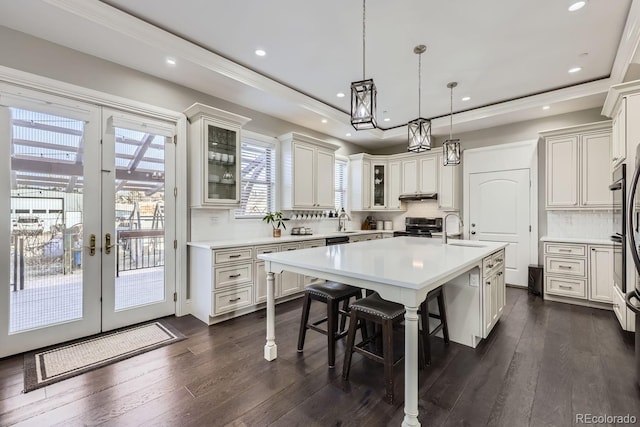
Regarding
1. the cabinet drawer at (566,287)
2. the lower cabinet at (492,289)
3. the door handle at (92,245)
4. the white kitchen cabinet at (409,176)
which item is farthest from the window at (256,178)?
the cabinet drawer at (566,287)

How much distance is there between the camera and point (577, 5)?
247 centimetres

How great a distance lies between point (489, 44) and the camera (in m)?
3.05

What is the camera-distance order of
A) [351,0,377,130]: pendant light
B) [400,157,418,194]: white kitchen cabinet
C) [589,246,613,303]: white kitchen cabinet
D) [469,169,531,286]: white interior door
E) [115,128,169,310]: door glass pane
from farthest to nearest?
[400,157,418,194]: white kitchen cabinet → [469,169,531,286]: white interior door → [589,246,613,303]: white kitchen cabinet → [115,128,169,310]: door glass pane → [351,0,377,130]: pendant light

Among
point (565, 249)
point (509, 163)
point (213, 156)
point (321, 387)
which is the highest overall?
point (509, 163)

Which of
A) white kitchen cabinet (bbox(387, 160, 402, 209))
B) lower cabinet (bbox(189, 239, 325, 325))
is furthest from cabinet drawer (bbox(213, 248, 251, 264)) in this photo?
white kitchen cabinet (bbox(387, 160, 402, 209))

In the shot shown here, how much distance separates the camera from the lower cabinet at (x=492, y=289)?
2.63m

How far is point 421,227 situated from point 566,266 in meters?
2.33

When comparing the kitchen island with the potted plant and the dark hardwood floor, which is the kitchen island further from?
the potted plant

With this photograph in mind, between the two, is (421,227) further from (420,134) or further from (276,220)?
(420,134)

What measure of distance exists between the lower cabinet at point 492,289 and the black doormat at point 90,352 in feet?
9.81

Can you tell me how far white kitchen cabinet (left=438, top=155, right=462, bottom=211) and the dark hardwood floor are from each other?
2.97 m

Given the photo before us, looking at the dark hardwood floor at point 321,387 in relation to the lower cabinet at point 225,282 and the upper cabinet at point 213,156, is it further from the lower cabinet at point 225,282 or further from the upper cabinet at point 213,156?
the upper cabinet at point 213,156

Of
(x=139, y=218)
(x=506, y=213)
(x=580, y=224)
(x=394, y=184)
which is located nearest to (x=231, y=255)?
(x=139, y=218)

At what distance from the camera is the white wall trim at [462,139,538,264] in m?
4.75
